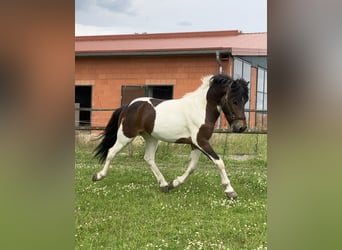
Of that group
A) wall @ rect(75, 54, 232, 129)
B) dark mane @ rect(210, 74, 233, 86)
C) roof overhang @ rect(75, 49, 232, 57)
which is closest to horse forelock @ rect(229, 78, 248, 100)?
dark mane @ rect(210, 74, 233, 86)

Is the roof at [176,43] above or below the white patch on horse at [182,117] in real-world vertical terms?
above

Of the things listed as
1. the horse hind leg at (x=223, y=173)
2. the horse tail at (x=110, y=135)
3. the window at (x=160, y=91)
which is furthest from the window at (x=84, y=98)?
the horse hind leg at (x=223, y=173)

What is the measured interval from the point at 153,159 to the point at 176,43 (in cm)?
770

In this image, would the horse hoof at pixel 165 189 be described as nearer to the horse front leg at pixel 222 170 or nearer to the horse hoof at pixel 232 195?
the horse front leg at pixel 222 170

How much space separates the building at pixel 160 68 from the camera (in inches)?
429

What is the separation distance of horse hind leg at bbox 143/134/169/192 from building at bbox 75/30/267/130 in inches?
217

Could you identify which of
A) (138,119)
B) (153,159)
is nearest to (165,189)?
(153,159)

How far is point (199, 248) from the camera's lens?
8.63 feet

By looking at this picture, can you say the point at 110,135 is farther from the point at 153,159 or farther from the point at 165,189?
the point at 165,189

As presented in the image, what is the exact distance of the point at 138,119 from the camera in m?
5.20

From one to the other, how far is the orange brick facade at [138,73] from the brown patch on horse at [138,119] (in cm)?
588
